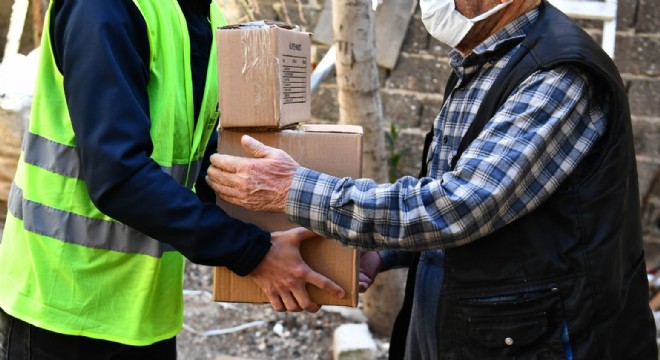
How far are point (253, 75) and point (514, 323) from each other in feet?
2.83

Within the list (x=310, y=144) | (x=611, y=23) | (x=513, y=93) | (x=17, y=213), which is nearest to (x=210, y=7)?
(x=310, y=144)

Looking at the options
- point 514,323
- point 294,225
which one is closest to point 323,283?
point 294,225

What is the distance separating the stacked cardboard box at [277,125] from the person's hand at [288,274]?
1.1 inches

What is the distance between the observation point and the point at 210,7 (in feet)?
7.03

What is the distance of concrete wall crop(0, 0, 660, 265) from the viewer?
461 cm

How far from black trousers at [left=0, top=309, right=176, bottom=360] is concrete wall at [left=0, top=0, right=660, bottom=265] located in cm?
286

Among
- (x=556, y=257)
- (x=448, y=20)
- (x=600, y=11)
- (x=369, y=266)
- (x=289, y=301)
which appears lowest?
(x=369, y=266)

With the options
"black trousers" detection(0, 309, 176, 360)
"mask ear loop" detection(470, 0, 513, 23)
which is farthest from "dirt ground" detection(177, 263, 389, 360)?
"mask ear loop" detection(470, 0, 513, 23)

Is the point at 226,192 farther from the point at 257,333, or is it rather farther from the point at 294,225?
the point at 257,333

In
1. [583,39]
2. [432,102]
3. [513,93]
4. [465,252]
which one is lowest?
[432,102]

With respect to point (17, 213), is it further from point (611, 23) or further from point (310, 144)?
point (611, 23)

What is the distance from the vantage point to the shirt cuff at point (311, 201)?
175 cm

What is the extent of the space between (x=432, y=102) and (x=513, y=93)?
11.0 feet

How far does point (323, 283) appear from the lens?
6.15ft
